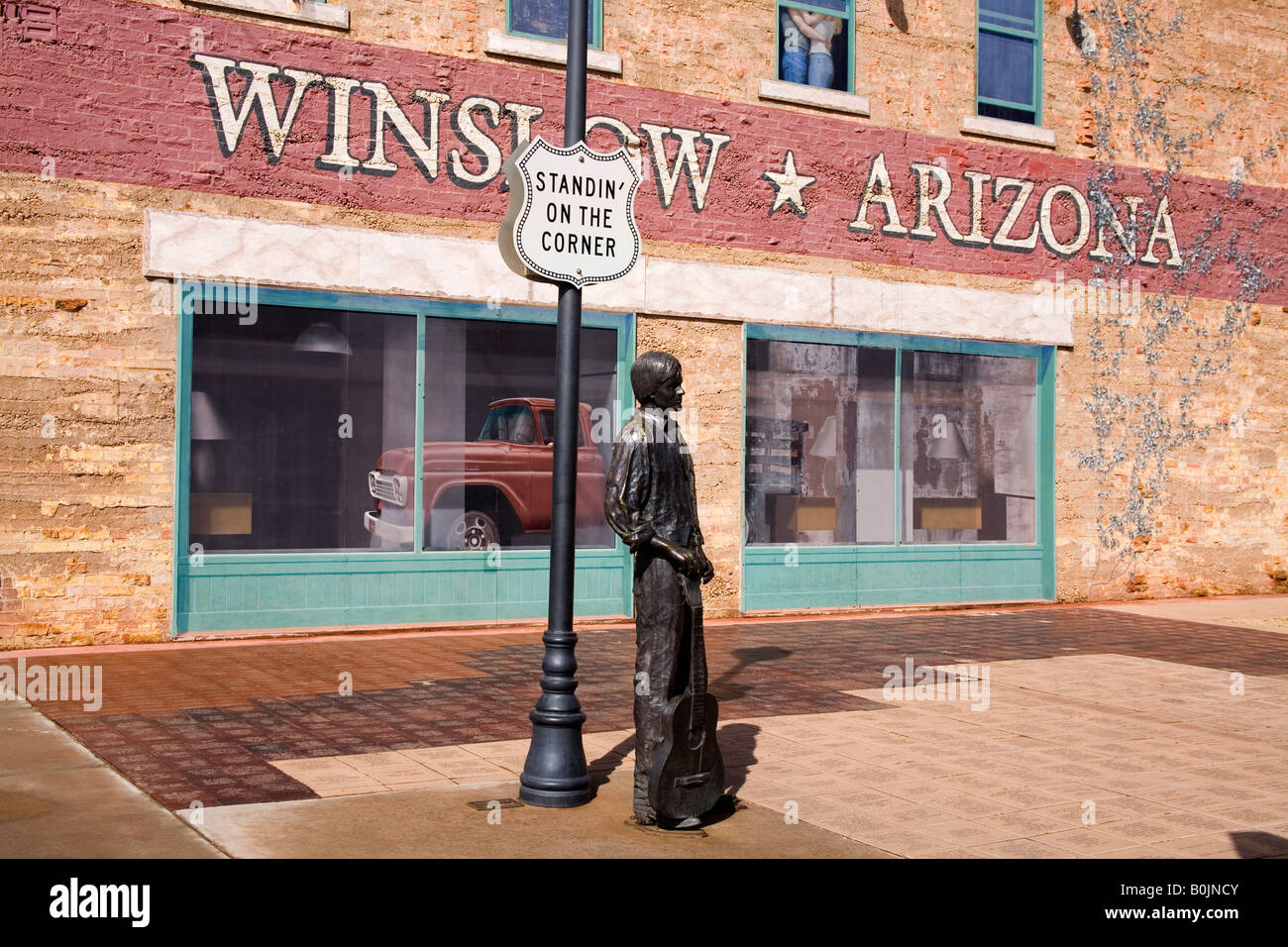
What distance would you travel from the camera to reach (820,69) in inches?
591

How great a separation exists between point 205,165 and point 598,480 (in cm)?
471

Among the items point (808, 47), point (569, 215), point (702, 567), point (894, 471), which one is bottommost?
point (702, 567)

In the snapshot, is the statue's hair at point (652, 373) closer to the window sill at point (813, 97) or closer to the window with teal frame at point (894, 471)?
the window with teal frame at point (894, 471)

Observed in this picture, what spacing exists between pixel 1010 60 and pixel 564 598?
12.0 meters

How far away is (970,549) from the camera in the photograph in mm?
15969

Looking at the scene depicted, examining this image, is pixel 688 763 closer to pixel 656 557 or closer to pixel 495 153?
pixel 656 557

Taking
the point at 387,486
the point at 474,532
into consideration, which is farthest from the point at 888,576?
the point at 387,486

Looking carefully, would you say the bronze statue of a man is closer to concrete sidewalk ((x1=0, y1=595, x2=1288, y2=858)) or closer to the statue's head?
the statue's head

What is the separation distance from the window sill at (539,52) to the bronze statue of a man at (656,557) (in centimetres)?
752

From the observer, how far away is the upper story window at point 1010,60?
15.9 m

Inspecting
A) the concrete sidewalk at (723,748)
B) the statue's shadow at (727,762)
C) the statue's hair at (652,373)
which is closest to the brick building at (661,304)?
the concrete sidewalk at (723,748)

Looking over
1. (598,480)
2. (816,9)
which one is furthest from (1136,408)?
(598,480)

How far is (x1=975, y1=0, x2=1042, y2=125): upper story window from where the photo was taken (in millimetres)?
15938

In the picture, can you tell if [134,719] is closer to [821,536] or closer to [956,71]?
[821,536]
